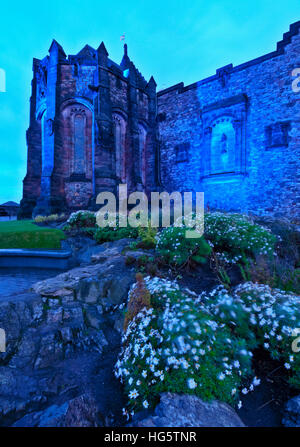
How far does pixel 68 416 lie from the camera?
1.56 metres

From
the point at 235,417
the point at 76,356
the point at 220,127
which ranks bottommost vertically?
the point at 76,356

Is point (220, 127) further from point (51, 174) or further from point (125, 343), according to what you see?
point (125, 343)

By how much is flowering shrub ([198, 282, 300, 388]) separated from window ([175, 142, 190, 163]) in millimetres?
14243

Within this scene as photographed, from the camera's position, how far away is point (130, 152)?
15.5m

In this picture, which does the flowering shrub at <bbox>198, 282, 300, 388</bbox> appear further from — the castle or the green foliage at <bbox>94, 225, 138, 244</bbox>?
the castle

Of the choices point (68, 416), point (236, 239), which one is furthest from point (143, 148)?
point (68, 416)

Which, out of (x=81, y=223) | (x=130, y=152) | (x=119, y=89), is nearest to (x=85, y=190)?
(x=130, y=152)

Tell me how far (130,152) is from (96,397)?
1542 centimetres

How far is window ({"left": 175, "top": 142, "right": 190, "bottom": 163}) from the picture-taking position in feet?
49.9

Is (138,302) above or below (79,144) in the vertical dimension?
below

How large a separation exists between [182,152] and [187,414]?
15.7 metres

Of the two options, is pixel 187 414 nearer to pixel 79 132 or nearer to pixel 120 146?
pixel 79 132

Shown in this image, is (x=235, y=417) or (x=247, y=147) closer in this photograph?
(x=235, y=417)
